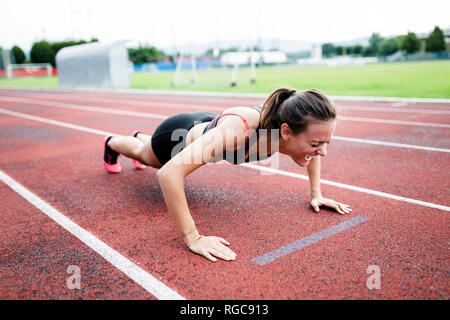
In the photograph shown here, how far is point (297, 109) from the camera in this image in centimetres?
234

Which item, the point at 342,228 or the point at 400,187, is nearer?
the point at 342,228

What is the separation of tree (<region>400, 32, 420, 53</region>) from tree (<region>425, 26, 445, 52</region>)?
3374mm

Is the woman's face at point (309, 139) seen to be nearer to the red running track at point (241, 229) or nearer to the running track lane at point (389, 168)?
the red running track at point (241, 229)

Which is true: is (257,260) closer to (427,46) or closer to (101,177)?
(101,177)

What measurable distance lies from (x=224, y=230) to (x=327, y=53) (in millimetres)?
76140

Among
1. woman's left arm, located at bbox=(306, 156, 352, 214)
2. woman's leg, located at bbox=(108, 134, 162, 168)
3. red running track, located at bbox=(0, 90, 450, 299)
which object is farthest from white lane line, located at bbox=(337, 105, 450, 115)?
woman's leg, located at bbox=(108, 134, 162, 168)

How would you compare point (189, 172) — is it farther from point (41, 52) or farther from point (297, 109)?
point (41, 52)

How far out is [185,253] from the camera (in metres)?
2.52

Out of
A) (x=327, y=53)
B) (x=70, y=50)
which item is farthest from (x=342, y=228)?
(x=327, y=53)

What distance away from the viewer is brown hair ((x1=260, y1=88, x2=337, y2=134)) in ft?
7.59

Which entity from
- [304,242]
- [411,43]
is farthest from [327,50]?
[304,242]

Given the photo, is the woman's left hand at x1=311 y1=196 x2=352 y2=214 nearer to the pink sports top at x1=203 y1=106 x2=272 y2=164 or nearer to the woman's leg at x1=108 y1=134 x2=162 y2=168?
the pink sports top at x1=203 y1=106 x2=272 y2=164

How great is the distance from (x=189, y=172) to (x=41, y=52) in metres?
59.9

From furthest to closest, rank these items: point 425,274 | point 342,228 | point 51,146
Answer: point 51,146, point 342,228, point 425,274
